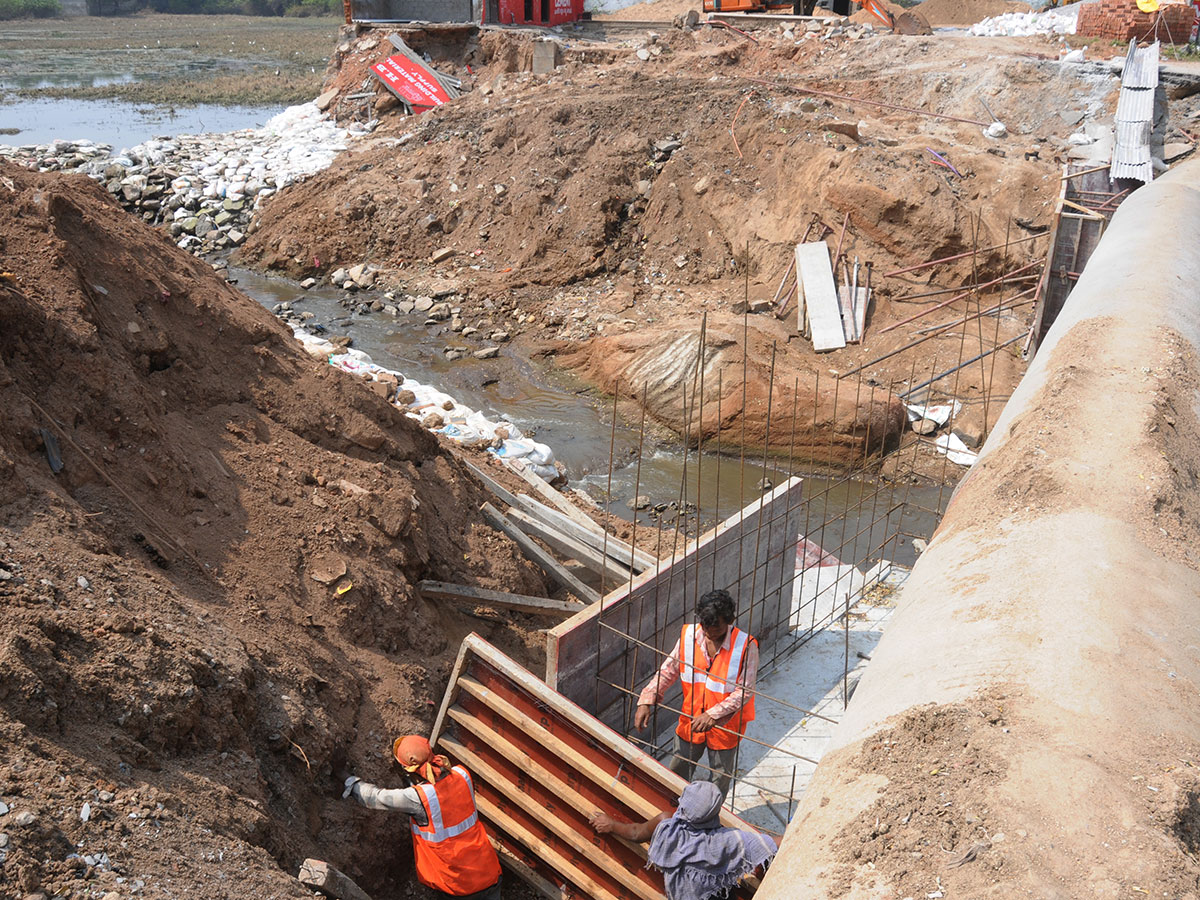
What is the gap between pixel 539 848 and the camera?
462 centimetres

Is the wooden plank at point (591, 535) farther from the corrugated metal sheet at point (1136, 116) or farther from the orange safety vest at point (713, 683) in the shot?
the corrugated metal sheet at point (1136, 116)

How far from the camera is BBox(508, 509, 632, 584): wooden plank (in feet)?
21.1

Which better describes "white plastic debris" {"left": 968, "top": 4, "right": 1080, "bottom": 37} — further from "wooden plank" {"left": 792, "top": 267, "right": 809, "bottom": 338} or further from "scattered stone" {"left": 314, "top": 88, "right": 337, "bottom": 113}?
"scattered stone" {"left": 314, "top": 88, "right": 337, "bottom": 113}

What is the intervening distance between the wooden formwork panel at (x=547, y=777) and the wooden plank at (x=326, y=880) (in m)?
1.03

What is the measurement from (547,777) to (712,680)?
89 cm

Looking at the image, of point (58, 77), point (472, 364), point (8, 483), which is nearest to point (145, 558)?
point (8, 483)

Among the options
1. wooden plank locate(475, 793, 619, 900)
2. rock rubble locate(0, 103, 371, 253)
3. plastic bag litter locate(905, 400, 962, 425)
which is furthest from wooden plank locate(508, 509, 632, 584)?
rock rubble locate(0, 103, 371, 253)

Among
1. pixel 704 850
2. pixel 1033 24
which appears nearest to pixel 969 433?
pixel 704 850

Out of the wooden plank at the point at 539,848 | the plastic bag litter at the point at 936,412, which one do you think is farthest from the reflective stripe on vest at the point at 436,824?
the plastic bag litter at the point at 936,412

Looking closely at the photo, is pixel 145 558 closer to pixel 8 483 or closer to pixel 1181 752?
pixel 8 483

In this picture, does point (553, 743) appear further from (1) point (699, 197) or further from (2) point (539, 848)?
(1) point (699, 197)

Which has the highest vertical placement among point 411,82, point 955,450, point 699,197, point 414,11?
point 414,11

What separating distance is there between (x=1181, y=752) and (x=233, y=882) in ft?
9.42

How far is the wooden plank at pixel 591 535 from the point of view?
633 cm
